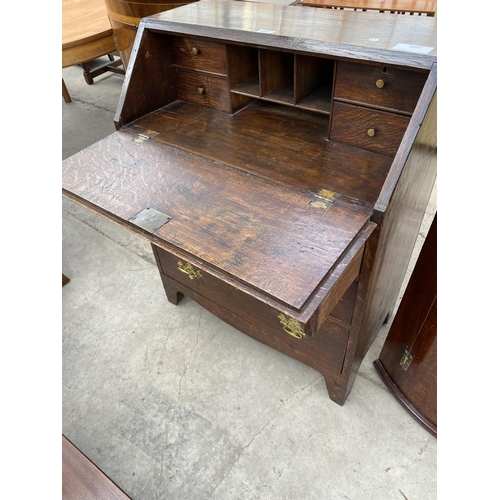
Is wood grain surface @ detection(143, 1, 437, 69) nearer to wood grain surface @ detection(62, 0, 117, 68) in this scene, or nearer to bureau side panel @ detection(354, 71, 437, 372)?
bureau side panel @ detection(354, 71, 437, 372)

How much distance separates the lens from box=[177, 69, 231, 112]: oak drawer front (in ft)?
4.66

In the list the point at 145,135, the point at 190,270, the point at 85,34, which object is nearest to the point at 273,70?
the point at 145,135

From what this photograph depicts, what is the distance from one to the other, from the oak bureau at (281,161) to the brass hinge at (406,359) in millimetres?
187

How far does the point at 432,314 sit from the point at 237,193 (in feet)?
2.61

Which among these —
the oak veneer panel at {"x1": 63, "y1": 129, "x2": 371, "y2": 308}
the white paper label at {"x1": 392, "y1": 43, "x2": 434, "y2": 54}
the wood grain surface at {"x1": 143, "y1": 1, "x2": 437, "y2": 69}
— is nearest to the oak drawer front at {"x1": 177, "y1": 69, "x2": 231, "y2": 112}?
the wood grain surface at {"x1": 143, "y1": 1, "x2": 437, "y2": 69}

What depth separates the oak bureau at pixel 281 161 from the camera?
91cm

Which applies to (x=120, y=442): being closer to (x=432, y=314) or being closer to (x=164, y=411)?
(x=164, y=411)

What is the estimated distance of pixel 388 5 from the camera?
10.2 ft

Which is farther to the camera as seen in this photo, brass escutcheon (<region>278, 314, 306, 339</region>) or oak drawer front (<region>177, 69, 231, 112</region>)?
oak drawer front (<region>177, 69, 231, 112</region>)

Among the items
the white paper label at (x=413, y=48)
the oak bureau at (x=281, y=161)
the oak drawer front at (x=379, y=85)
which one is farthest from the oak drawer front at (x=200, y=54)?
the white paper label at (x=413, y=48)

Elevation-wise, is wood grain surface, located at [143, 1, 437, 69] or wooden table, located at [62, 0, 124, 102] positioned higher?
wood grain surface, located at [143, 1, 437, 69]

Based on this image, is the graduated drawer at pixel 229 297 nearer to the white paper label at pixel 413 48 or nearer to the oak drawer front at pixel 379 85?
the oak drawer front at pixel 379 85

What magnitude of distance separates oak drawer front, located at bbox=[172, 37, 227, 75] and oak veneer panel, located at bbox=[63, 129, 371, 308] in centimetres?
35

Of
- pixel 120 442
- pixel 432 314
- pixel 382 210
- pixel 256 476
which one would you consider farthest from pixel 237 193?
pixel 120 442
